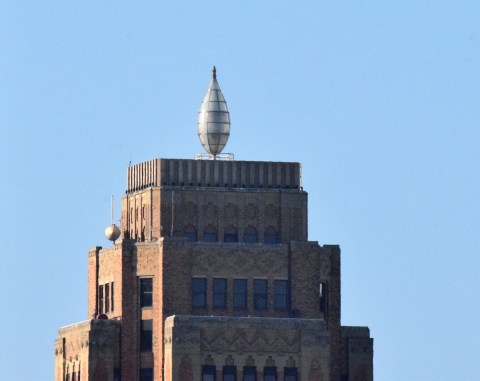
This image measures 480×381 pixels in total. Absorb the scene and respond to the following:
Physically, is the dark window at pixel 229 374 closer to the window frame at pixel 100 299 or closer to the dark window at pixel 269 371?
the dark window at pixel 269 371

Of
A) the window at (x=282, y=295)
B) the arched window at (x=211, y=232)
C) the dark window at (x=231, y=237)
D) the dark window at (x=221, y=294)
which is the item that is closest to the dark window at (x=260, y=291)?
the window at (x=282, y=295)

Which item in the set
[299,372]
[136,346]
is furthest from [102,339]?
[299,372]

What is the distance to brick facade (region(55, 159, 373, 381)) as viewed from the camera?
171 metres

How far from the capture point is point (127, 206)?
594 ft

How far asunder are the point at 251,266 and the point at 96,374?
1296cm

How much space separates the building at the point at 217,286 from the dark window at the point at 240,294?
9 centimetres

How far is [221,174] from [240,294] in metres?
8.75

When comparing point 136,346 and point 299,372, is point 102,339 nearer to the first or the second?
point 136,346

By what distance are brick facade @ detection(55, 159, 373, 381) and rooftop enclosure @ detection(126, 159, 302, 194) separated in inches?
2.7

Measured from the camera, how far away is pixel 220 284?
174 meters

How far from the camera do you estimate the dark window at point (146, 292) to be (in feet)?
573

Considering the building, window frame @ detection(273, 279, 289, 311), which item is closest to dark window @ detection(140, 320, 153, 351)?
the building

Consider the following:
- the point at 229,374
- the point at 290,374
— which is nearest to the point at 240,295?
the point at 229,374

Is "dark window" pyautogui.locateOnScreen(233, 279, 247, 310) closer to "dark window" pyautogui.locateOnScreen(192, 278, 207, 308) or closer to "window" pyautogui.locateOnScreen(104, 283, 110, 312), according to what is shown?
"dark window" pyautogui.locateOnScreen(192, 278, 207, 308)
